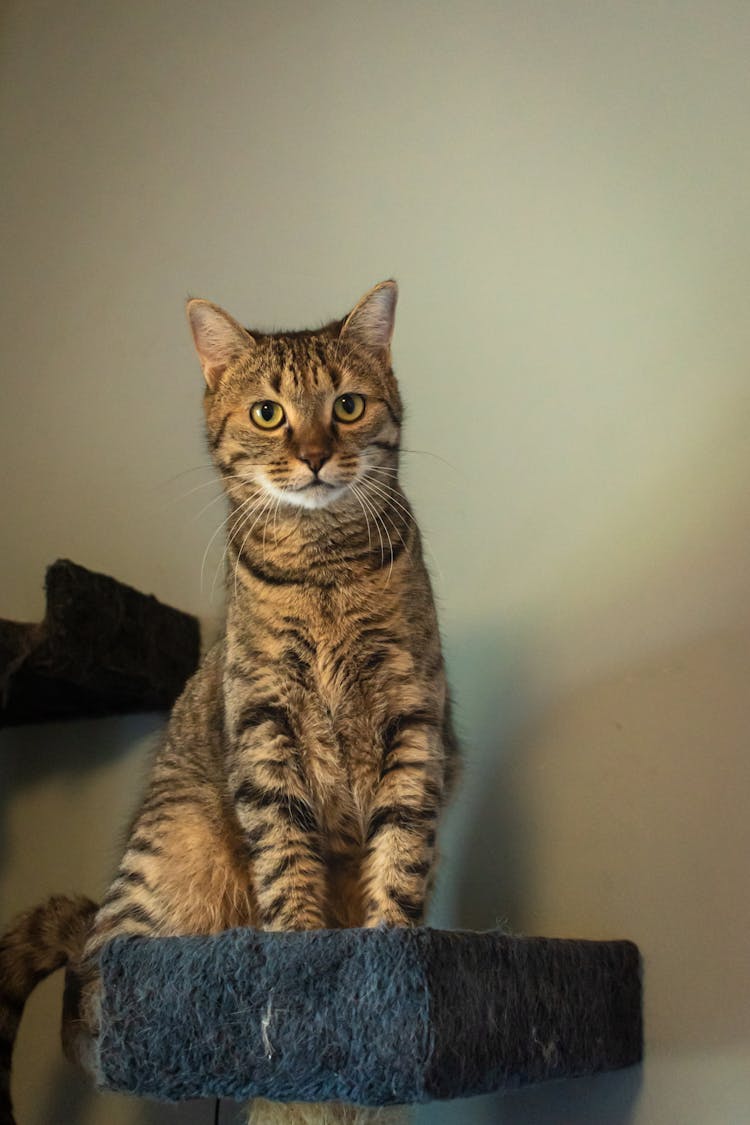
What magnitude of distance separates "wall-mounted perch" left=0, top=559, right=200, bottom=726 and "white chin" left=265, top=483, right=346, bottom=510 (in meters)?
0.48

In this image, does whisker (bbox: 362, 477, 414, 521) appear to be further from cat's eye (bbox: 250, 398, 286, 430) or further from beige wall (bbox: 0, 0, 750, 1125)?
beige wall (bbox: 0, 0, 750, 1125)

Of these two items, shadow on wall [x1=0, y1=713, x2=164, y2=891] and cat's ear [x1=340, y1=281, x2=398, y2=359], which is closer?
cat's ear [x1=340, y1=281, x2=398, y2=359]

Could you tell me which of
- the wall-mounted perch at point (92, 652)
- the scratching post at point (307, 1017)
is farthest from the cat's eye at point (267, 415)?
the scratching post at point (307, 1017)

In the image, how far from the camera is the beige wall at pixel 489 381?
4.12ft

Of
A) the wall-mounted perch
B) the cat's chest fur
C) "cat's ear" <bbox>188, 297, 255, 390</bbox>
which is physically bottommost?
the cat's chest fur

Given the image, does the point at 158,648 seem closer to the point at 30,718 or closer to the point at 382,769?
the point at 30,718

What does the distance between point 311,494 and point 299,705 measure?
24 centimetres

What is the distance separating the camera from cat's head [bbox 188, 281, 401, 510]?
1.17 m

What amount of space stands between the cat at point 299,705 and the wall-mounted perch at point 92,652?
0.98 ft

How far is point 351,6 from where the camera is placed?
75.4 inches

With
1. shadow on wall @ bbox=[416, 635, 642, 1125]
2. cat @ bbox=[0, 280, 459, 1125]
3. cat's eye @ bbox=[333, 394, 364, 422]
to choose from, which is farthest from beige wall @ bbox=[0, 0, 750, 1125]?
cat's eye @ bbox=[333, 394, 364, 422]

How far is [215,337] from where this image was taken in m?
1.31

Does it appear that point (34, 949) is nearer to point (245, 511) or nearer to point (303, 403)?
point (245, 511)

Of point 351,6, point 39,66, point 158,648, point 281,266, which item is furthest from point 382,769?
point 39,66
